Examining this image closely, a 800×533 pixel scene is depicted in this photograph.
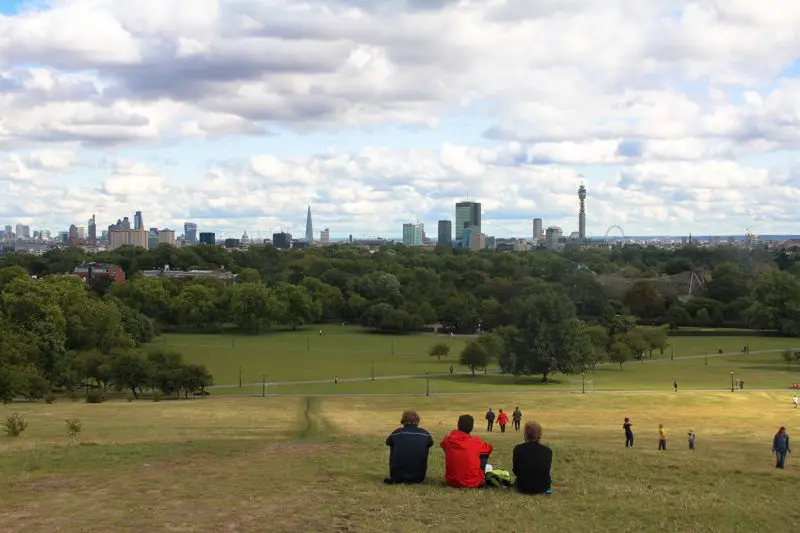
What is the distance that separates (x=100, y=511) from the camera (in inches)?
556

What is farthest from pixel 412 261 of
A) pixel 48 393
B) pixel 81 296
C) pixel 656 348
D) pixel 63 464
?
pixel 63 464

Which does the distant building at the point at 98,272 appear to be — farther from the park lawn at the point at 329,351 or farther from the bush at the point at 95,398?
the bush at the point at 95,398

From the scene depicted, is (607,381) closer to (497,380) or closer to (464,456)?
(497,380)

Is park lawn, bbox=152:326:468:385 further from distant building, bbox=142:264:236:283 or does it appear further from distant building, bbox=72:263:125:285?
distant building, bbox=142:264:236:283

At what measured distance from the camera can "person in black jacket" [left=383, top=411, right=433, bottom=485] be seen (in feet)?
49.3

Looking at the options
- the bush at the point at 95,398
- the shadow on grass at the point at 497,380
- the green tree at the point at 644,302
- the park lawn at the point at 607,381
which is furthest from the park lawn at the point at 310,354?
the green tree at the point at 644,302

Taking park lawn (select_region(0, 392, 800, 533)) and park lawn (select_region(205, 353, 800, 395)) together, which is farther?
park lawn (select_region(205, 353, 800, 395))

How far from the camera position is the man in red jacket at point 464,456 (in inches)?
590

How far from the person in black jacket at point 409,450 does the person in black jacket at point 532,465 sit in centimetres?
168

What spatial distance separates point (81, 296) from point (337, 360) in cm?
2693

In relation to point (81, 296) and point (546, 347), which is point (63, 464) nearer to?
point (546, 347)

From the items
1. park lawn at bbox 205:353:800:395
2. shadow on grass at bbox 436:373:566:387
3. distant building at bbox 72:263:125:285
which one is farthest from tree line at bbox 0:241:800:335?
shadow on grass at bbox 436:373:566:387

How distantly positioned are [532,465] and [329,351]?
8400cm

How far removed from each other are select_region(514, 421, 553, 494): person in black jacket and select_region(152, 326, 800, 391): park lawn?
4928 centimetres
